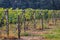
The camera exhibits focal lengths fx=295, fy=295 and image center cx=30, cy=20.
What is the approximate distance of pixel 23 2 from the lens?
50.8 metres

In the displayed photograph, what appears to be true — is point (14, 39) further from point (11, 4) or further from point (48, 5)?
point (48, 5)

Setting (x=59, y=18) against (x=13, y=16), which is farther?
(x=59, y=18)

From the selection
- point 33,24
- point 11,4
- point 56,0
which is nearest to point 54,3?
point 56,0

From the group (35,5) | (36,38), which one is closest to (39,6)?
(35,5)

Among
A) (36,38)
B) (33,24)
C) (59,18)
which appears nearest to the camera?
(36,38)

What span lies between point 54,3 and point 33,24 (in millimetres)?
31360

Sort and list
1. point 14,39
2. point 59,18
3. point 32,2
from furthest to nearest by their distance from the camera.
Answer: point 32,2 < point 59,18 < point 14,39

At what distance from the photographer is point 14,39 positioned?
588 inches

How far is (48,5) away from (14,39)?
38107 millimetres

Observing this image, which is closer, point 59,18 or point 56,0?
point 59,18

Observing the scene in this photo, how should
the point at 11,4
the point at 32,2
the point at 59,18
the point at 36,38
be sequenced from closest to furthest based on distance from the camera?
the point at 36,38 < the point at 59,18 < the point at 11,4 < the point at 32,2

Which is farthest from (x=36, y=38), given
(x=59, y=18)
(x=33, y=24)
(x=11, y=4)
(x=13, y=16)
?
(x=11, y=4)

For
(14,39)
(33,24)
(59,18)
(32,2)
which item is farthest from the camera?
(32,2)

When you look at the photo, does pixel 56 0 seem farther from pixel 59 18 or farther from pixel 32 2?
pixel 59 18
